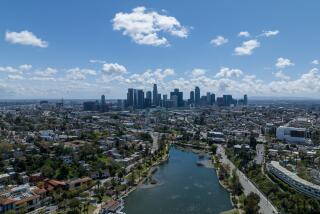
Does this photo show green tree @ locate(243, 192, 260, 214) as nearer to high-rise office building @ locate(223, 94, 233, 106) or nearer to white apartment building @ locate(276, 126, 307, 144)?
white apartment building @ locate(276, 126, 307, 144)

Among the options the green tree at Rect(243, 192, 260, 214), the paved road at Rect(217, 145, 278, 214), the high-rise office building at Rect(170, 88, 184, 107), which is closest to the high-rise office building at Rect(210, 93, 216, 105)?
the high-rise office building at Rect(170, 88, 184, 107)

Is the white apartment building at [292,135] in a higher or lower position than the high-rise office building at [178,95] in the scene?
lower

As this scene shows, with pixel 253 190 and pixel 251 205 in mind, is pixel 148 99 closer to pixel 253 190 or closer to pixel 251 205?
Answer: pixel 253 190

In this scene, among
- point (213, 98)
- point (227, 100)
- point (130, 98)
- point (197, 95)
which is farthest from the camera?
point (213, 98)

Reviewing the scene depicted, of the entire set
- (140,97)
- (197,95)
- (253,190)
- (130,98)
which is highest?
(197,95)

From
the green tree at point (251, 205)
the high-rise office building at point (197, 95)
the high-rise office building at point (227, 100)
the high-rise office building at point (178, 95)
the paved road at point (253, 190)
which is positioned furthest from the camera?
the high-rise office building at point (227, 100)

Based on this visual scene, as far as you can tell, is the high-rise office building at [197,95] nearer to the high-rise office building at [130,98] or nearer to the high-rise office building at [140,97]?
the high-rise office building at [140,97]

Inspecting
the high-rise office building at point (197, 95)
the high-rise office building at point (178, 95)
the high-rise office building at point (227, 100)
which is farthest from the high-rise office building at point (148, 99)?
the high-rise office building at point (227, 100)

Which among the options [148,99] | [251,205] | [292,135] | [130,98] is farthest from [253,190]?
[130,98]

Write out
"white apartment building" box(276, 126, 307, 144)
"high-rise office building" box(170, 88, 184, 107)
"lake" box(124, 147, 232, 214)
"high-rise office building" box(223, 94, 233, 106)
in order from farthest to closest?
"high-rise office building" box(223, 94, 233, 106) → "high-rise office building" box(170, 88, 184, 107) → "white apartment building" box(276, 126, 307, 144) → "lake" box(124, 147, 232, 214)

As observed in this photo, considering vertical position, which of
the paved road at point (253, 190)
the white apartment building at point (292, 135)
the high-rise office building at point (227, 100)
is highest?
the high-rise office building at point (227, 100)

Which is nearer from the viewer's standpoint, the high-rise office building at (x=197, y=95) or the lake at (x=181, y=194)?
the lake at (x=181, y=194)

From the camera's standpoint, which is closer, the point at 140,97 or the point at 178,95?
the point at 140,97
